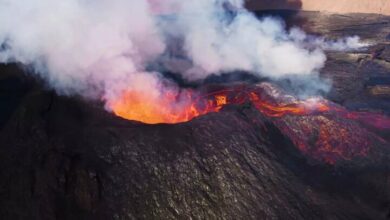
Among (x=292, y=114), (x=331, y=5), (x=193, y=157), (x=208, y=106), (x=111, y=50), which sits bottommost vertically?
(x=193, y=157)

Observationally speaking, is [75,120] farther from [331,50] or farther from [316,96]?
[331,50]

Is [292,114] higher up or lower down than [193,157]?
higher up

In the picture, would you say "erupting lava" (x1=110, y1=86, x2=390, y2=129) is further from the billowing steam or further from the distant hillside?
the distant hillside

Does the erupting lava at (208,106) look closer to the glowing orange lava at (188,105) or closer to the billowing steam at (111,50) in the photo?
the glowing orange lava at (188,105)

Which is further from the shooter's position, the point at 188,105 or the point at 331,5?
the point at 331,5

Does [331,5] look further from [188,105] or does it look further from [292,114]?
[188,105]

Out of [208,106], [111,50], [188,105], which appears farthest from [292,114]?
[111,50]
